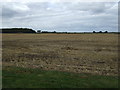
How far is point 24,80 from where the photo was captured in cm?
1201

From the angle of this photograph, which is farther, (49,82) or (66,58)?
(66,58)

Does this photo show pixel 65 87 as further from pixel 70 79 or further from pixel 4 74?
pixel 4 74

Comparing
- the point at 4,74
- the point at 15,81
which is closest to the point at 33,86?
the point at 15,81

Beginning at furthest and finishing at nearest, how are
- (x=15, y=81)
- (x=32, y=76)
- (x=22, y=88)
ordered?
(x=32, y=76)
(x=15, y=81)
(x=22, y=88)

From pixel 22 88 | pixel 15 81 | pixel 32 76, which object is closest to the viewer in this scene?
pixel 22 88

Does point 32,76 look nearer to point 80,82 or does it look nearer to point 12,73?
point 12,73

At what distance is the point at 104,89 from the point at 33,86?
11.0 feet

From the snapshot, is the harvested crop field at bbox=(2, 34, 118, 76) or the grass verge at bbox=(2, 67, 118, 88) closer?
the grass verge at bbox=(2, 67, 118, 88)

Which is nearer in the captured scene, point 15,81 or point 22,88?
point 22,88

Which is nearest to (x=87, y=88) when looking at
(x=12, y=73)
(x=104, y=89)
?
(x=104, y=89)

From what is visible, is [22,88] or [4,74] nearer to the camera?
[22,88]

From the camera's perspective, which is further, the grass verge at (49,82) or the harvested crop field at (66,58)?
the harvested crop field at (66,58)

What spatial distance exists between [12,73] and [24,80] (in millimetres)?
2142

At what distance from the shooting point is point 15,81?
11773 mm
